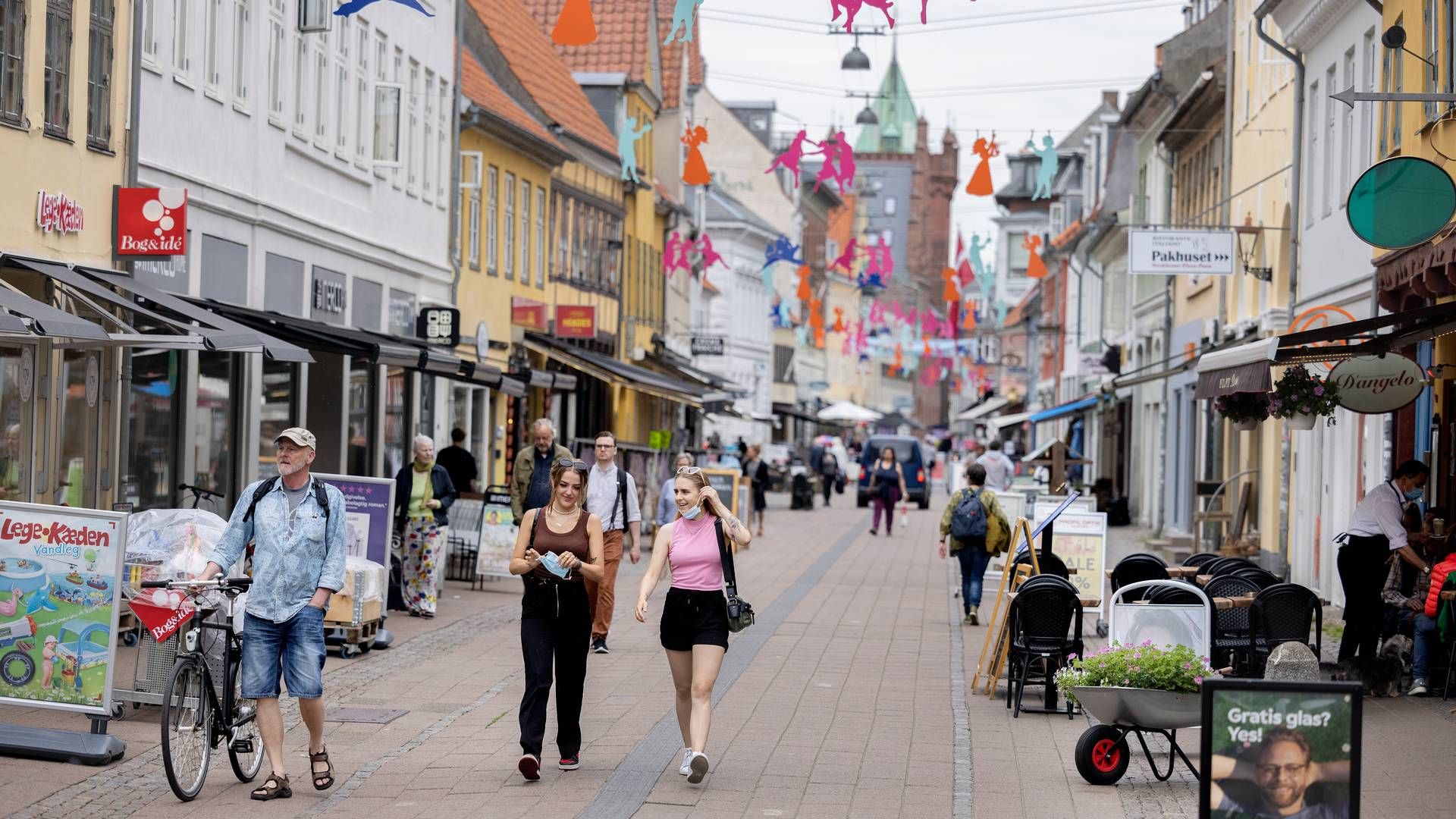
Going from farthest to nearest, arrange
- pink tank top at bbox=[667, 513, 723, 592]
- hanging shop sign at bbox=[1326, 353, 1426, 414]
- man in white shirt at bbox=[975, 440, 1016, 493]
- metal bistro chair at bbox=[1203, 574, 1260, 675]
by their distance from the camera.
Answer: man in white shirt at bbox=[975, 440, 1016, 493] < hanging shop sign at bbox=[1326, 353, 1426, 414] < metal bistro chair at bbox=[1203, 574, 1260, 675] < pink tank top at bbox=[667, 513, 723, 592]

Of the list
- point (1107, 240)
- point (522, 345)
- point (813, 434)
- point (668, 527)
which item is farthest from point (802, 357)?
point (668, 527)

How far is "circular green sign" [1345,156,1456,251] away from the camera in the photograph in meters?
14.0

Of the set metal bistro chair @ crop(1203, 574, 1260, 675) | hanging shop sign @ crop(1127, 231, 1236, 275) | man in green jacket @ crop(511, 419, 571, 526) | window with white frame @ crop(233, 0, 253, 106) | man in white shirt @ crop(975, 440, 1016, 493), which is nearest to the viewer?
metal bistro chair @ crop(1203, 574, 1260, 675)

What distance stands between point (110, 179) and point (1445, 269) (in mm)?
10559

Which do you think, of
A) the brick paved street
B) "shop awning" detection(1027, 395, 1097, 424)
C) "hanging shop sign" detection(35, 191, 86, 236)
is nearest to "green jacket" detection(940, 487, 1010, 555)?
the brick paved street

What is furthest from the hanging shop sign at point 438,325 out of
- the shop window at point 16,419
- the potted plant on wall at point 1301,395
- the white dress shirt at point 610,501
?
the potted plant on wall at point 1301,395

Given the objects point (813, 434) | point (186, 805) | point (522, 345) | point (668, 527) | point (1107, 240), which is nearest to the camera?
point (186, 805)

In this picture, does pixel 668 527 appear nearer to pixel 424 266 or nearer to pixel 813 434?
pixel 424 266

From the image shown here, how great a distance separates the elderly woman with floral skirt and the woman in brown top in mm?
8146

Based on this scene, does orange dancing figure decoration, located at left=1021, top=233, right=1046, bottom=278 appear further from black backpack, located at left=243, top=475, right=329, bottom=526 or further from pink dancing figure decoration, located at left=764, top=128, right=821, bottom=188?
black backpack, located at left=243, top=475, right=329, bottom=526

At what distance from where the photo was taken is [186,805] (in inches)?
369

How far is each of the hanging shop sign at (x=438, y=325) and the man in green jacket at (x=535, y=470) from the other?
371 inches

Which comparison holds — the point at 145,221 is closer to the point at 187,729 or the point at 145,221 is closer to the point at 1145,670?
the point at 187,729

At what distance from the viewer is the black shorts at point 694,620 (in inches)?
412
